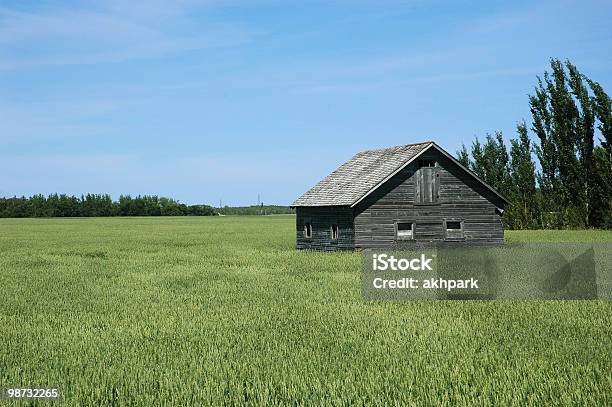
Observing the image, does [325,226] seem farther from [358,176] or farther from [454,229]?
[454,229]

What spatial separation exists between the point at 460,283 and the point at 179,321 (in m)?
10.2

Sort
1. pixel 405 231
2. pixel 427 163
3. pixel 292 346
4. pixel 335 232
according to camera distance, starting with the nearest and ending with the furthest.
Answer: pixel 292 346 < pixel 405 231 < pixel 427 163 < pixel 335 232

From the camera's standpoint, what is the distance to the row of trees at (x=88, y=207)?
159 m

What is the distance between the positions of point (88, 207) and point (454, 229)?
140135mm

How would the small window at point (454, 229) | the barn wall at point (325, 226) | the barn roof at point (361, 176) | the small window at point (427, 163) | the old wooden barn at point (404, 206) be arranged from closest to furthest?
the barn roof at point (361, 176) → the old wooden barn at point (404, 206) → the barn wall at point (325, 226) → the small window at point (427, 163) → the small window at point (454, 229)

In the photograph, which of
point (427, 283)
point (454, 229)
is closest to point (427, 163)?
point (454, 229)

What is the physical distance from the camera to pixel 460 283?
21.4 m

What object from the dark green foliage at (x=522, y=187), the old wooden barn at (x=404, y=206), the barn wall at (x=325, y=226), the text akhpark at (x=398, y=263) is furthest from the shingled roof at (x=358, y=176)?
the dark green foliage at (x=522, y=187)

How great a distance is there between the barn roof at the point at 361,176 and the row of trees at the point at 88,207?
13222 cm

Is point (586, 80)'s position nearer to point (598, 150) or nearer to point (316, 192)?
point (598, 150)

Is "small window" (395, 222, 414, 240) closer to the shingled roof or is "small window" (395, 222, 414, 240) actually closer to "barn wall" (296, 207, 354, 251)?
"barn wall" (296, 207, 354, 251)

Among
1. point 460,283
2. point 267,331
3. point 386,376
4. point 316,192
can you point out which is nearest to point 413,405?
point 386,376

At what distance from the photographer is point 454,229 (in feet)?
129

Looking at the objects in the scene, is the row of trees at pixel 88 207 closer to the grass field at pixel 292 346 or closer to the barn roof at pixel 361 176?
the barn roof at pixel 361 176
